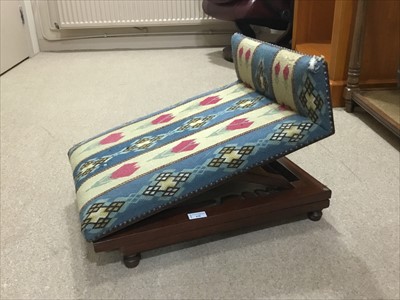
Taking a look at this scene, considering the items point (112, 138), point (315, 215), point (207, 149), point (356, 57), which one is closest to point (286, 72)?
point (207, 149)

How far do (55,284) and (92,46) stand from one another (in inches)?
115

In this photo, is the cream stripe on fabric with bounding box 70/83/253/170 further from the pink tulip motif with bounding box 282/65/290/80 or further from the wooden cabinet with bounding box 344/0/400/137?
the wooden cabinet with bounding box 344/0/400/137

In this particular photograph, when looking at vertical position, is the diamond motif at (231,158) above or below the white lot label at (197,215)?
above

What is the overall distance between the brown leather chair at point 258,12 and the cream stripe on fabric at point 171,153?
167 cm

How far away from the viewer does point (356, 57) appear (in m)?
1.95

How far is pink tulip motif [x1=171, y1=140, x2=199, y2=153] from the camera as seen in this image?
1121 mm

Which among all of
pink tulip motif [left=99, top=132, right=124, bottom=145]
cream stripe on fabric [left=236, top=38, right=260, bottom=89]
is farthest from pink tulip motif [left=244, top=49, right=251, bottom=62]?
pink tulip motif [left=99, top=132, right=124, bottom=145]

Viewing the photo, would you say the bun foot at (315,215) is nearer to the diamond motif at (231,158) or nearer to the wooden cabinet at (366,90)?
the diamond motif at (231,158)

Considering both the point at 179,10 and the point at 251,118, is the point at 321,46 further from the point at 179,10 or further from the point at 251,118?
the point at 251,118

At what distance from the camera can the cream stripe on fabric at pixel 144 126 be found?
1.30 metres

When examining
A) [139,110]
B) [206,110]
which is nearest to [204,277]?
[206,110]

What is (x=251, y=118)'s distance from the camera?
1167mm

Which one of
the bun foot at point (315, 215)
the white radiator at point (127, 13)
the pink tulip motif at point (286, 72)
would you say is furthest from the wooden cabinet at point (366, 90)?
the white radiator at point (127, 13)

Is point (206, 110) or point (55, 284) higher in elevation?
point (206, 110)
